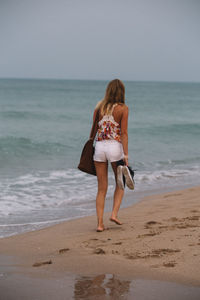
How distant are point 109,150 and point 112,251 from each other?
4.14 ft

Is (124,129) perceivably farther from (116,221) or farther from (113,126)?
(116,221)

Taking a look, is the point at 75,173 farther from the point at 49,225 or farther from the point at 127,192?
the point at 49,225

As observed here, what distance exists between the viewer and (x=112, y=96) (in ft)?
16.9

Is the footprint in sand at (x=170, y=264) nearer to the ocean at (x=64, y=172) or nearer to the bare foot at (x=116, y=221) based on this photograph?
the bare foot at (x=116, y=221)

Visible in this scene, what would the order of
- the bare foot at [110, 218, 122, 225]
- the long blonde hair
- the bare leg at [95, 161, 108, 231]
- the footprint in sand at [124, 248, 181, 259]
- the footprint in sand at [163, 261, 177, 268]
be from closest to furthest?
1. the footprint in sand at [163, 261, 177, 268]
2. the footprint in sand at [124, 248, 181, 259]
3. the long blonde hair
4. the bare leg at [95, 161, 108, 231]
5. the bare foot at [110, 218, 122, 225]

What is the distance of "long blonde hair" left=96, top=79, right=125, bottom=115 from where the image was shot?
5.11m

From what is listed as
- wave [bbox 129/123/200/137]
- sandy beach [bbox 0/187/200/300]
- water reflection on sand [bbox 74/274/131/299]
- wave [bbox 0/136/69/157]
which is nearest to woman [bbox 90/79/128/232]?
sandy beach [bbox 0/187/200/300]

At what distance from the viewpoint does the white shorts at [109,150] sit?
5.21 m

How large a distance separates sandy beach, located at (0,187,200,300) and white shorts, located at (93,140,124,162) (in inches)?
34.0

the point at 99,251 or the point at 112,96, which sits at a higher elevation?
the point at 112,96

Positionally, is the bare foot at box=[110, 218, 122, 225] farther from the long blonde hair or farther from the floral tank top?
the long blonde hair

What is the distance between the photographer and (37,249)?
4652 mm

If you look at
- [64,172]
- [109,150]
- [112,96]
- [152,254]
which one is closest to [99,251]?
[152,254]

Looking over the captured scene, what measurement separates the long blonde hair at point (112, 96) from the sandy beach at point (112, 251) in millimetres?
1421
